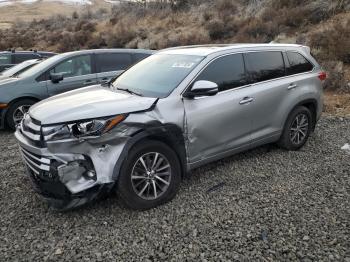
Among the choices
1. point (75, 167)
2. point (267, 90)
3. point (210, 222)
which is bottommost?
point (210, 222)

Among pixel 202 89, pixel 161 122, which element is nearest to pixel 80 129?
pixel 161 122

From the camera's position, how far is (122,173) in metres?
3.94

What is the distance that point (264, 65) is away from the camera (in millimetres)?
5453

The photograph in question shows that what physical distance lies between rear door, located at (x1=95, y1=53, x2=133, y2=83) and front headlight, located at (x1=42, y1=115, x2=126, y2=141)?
187 inches

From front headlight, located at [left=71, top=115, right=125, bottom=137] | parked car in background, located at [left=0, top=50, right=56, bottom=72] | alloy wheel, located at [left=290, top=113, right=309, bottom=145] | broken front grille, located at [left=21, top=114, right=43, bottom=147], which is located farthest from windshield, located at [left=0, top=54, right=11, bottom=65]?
alloy wheel, located at [left=290, top=113, right=309, bottom=145]

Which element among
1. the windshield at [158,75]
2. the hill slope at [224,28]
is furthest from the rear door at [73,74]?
the hill slope at [224,28]

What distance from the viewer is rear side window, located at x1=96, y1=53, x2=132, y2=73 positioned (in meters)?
8.66

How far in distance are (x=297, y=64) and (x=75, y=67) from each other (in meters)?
4.77

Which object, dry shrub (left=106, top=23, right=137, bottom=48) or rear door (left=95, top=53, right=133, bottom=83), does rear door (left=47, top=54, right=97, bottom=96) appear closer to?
rear door (left=95, top=53, right=133, bottom=83)

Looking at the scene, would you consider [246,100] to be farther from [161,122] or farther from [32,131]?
[32,131]

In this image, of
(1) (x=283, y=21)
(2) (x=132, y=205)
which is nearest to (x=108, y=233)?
(2) (x=132, y=205)

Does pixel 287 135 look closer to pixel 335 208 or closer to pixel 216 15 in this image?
pixel 335 208

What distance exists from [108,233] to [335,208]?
99.3 inches

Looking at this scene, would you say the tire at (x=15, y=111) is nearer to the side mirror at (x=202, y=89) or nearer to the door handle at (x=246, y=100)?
the side mirror at (x=202, y=89)
